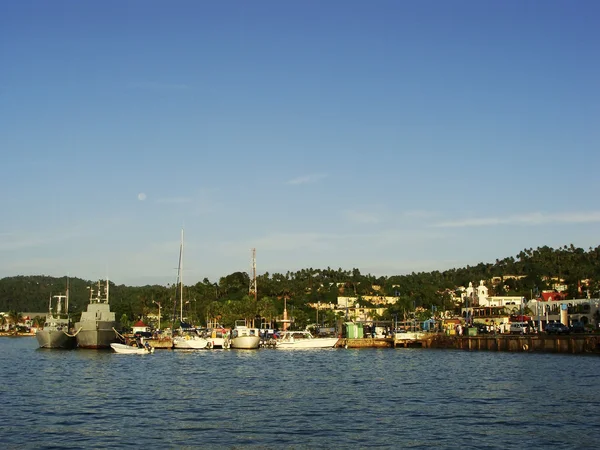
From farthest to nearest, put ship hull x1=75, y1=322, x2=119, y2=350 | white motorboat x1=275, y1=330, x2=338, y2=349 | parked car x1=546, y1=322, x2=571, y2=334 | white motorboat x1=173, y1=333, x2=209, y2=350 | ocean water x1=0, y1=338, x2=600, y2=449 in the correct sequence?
white motorboat x1=275, y1=330, x2=338, y2=349 < white motorboat x1=173, y1=333, x2=209, y2=350 < ship hull x1=75, y1=322, x2=119, y2=350 < parked car x1=546, y1=322, x2=571, y2=334 < ocean water x1=0, y1=338, x2=600, y2=449

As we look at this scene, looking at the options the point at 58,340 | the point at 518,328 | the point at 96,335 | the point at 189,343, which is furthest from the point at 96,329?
the point at 518,328

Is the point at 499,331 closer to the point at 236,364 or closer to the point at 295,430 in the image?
the point at 236,364

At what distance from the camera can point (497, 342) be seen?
116 meters

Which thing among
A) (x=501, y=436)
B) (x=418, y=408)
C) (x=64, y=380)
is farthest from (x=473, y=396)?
(x=64, y=380)

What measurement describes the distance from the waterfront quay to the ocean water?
70.3ft

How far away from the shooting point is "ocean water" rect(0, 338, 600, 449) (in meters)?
35.0

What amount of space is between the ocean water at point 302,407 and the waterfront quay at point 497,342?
21.4 meters

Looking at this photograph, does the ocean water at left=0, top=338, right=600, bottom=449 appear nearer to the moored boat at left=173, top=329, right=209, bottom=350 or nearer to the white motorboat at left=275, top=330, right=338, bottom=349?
the moored boat at left=173, top=329, right=209, bottom=350

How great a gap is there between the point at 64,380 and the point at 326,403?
99.0ft

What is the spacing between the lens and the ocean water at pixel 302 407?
3503 centimetres

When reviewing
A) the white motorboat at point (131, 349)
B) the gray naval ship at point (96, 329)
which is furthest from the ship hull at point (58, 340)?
the white motorboat at point (131, 349)

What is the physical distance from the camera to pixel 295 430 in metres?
37.4

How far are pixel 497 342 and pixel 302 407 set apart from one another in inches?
3043

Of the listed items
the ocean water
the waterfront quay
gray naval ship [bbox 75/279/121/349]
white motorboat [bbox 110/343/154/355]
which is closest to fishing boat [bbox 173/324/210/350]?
white motorboat [bbox 110/343/154/355]
